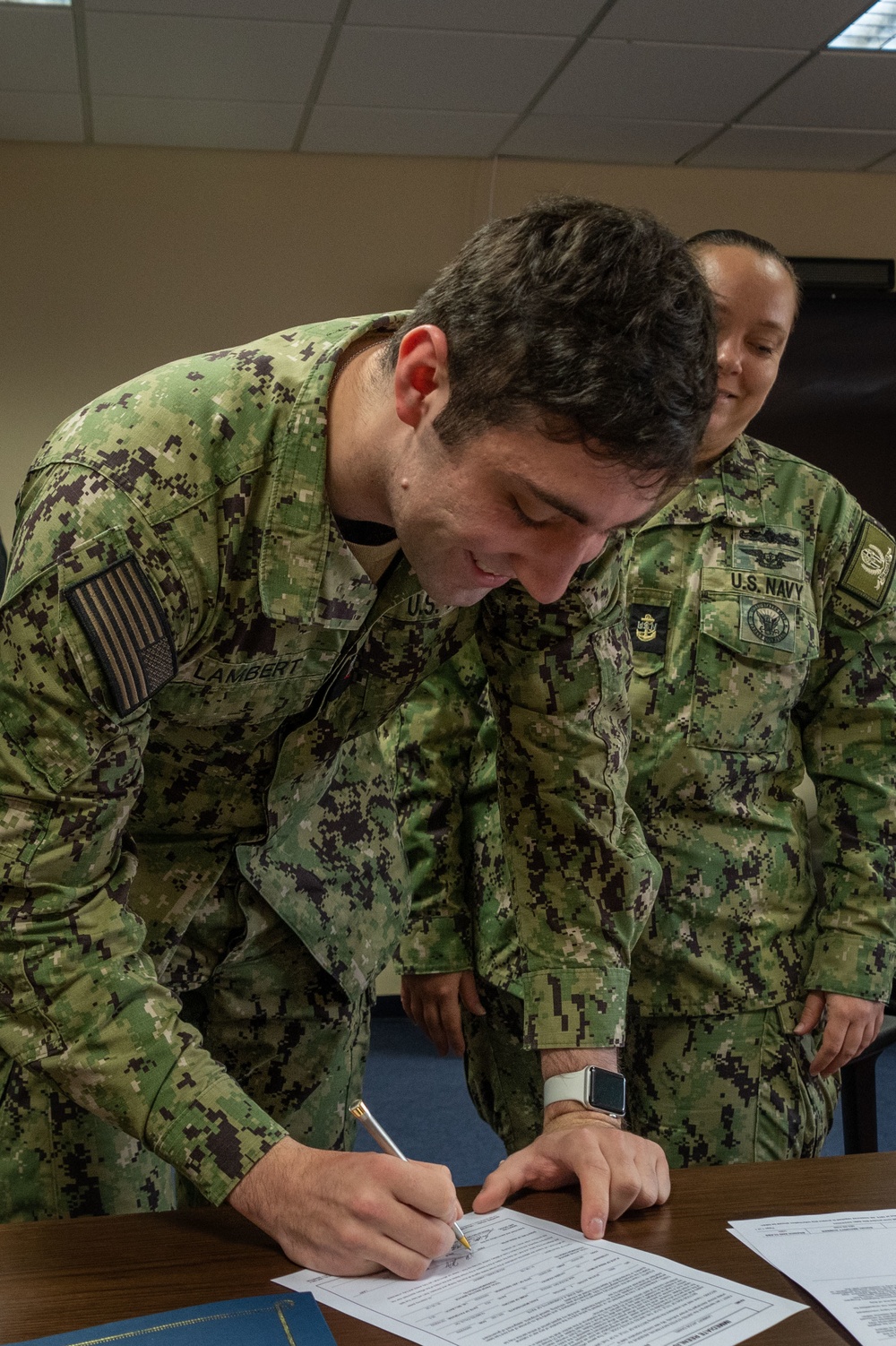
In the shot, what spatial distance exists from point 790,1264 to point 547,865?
0.45m

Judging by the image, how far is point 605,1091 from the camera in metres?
1.16

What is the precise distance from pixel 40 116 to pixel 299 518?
12.3ft

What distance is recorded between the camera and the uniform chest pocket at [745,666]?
5.58 ft

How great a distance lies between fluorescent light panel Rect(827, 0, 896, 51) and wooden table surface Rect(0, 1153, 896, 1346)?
11.1ft

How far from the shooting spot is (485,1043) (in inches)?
72.2

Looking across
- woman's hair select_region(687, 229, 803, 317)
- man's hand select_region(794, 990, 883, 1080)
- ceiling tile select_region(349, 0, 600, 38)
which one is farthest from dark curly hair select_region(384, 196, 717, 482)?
ceiling tile select_region(349, 0, 600, 38)

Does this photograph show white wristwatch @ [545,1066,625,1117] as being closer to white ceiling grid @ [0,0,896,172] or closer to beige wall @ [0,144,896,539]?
white ceiling grid @ [0,0,896,172]

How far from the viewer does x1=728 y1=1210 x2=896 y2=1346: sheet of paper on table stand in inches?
34.1

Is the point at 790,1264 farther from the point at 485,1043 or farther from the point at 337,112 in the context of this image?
the point at 337,112

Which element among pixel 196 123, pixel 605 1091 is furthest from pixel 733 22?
pixel 605 1091

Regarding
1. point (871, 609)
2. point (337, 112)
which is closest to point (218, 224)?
point (337, 112)

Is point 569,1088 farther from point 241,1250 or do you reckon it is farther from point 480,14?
point 480,14

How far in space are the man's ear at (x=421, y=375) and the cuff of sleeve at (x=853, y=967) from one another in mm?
1099

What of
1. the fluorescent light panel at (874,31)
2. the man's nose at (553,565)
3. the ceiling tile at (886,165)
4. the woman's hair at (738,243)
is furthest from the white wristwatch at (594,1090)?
the ceiling tile at (886,165)
